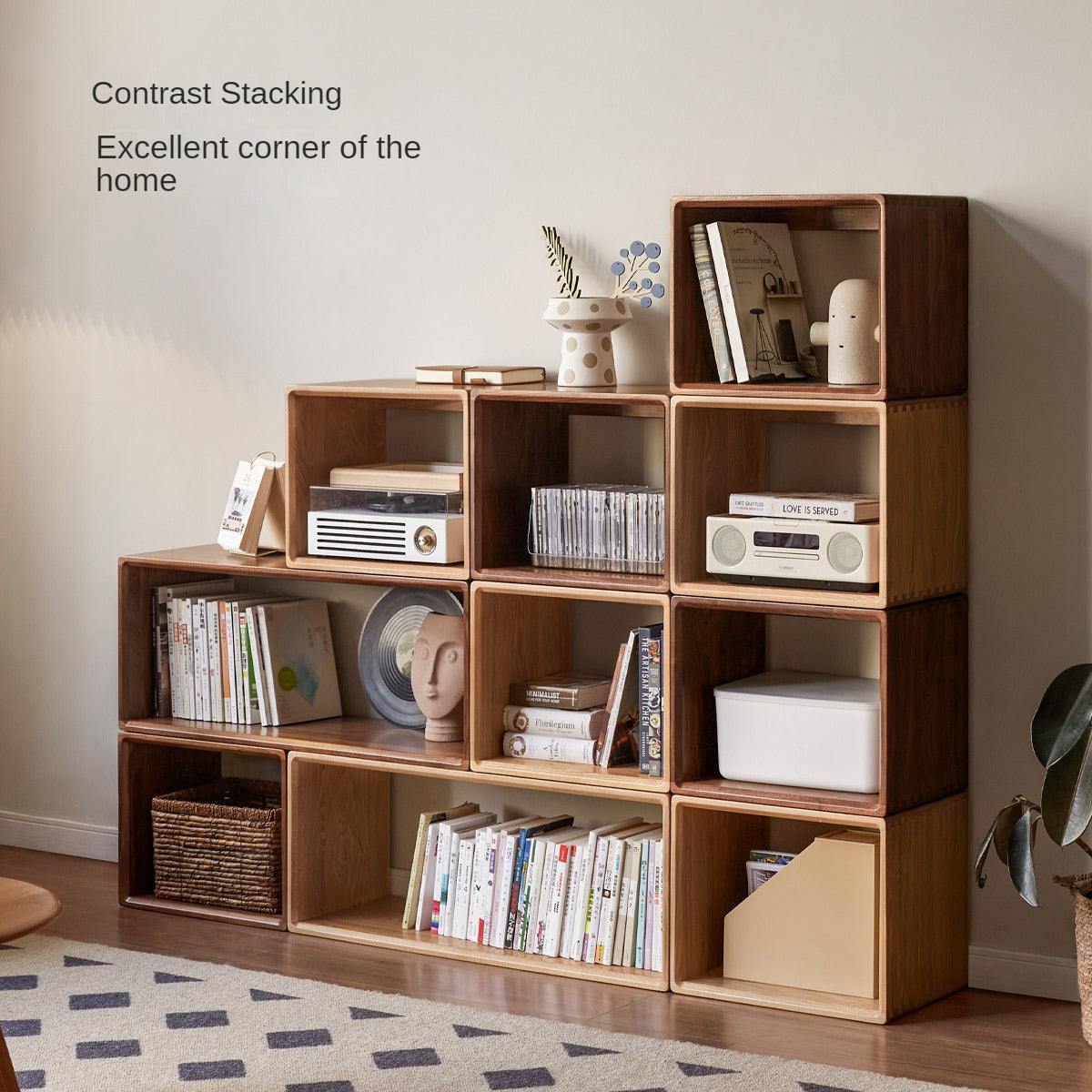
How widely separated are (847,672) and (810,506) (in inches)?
17.9

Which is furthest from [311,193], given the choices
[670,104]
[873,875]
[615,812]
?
[873,875]

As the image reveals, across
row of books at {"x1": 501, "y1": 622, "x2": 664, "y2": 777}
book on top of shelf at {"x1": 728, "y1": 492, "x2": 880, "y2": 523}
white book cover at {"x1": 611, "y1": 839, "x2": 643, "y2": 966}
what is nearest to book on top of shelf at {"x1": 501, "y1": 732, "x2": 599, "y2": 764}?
row of books at {"x1": 501, "y1": 622, "x2": 664, "y2": 777}

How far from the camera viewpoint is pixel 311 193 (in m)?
4.01

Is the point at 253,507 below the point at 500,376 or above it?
below

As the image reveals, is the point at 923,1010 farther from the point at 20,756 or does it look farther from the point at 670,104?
the point at 20,756

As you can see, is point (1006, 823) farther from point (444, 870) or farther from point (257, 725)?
point (257, 725)

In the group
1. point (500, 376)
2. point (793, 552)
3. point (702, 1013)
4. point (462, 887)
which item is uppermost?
point (500, 376)

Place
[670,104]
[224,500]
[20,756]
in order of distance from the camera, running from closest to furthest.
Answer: [670,104] < [224,500] < [20,756]

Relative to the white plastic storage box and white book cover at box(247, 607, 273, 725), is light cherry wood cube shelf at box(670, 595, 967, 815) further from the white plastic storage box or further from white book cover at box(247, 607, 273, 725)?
white book cover at box(247, 607, 273, 725)

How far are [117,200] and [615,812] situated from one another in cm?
190

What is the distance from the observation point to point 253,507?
12.5 feet

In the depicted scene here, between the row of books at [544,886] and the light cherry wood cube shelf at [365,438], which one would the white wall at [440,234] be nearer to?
the light cherry wood cube shelf at [365,438]

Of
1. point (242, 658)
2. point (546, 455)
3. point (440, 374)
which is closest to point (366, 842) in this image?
point (242, 658)

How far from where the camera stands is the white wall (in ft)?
10.6
